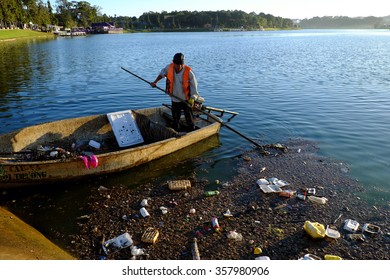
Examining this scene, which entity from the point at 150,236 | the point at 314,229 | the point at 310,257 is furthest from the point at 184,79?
the point at 310,257

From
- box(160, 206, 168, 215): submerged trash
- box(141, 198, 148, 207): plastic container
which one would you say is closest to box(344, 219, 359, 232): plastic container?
box(160, 206, 168, 215): submerged trash

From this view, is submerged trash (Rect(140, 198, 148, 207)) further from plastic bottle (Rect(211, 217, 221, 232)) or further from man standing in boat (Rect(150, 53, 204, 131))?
man standing in boat (Rect(150, 53, 204, 131))

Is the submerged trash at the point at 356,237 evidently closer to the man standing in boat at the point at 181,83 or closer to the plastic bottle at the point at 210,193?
the plastic bottle at the point at 210,193

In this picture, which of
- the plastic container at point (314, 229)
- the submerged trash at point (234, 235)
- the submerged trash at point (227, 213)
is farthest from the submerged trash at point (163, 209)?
the plastic container at point (314, 229)

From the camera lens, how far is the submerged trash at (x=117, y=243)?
19.4 ft

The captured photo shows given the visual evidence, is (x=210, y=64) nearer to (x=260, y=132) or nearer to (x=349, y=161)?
(x=260, y=132)

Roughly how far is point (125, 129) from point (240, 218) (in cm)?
552

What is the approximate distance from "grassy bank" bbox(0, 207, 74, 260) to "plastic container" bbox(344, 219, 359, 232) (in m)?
5.47

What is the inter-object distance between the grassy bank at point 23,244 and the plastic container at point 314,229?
15.0 ft

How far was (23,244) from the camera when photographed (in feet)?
18.0

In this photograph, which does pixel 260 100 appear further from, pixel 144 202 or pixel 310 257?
pixel 310 257

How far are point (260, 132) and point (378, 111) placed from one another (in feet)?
21.6
